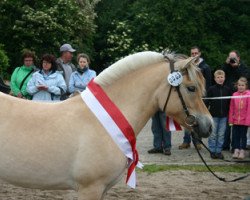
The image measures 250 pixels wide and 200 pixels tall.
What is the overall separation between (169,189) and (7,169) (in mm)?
3319

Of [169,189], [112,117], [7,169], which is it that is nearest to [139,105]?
[112,117]

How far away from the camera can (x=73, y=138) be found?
418cm

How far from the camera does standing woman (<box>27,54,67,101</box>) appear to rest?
25.3 feet

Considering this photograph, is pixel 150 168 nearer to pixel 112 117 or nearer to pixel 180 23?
pixel 112 117

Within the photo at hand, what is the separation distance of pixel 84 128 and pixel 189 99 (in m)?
0.94

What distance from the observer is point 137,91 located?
4414 millimetres

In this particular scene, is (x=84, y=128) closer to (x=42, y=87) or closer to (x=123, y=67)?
(x=123, y=67)

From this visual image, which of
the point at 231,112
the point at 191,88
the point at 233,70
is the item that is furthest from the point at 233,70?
the point at 191,88

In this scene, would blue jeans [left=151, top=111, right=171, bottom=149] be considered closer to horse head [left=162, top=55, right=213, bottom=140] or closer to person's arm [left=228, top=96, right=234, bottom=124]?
person's arm [left=228, top=96, right=234, bottom=124]

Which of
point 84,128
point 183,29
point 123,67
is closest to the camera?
point 84,128

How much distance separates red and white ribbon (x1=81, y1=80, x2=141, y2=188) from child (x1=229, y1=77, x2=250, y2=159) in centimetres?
492

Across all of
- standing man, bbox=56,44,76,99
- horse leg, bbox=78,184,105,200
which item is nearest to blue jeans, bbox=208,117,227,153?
standing man, bbox=56,44,76,99

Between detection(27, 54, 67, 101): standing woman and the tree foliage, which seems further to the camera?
the tree foliage

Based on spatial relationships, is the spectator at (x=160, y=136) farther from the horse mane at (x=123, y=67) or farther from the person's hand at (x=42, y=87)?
the horse mane at (x=123, y=67)
